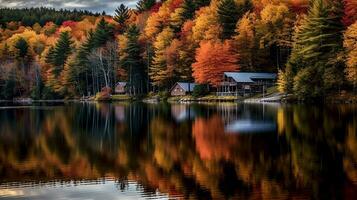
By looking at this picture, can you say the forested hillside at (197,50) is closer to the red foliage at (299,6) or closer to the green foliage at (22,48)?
the green foliage at (22,48)

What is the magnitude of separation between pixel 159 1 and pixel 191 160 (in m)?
136

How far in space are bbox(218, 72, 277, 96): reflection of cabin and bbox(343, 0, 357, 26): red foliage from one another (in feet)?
60.8

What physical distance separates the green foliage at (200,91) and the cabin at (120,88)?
2629 centimetres

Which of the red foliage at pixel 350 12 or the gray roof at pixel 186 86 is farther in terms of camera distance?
the gray roof at pixel 186 86

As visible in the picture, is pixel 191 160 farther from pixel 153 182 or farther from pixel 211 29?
pixel 211 29

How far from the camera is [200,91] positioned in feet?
287

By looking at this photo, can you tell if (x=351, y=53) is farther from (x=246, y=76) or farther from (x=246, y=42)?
(x=246, y=42)

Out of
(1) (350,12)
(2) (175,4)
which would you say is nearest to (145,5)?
(2) (175,4)

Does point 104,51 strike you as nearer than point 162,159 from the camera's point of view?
No

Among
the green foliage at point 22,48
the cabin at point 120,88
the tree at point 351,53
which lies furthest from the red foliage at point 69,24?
the tree at point 351,53

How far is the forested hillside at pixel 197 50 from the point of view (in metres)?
66.6

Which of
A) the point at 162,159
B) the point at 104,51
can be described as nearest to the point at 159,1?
the point at 104,51

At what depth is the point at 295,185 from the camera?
47.3 feet

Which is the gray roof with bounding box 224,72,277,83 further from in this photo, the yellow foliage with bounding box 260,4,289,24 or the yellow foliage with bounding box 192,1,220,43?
the yellow foliage with bounding box 192,1,220,43
